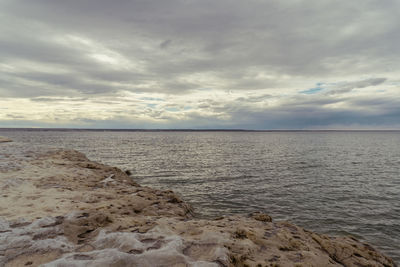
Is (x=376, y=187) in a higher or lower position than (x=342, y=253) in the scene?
lower

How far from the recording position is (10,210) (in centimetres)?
982

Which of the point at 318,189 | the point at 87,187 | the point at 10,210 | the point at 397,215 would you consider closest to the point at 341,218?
the point at 397,215

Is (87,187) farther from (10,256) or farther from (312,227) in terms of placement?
(312,227)

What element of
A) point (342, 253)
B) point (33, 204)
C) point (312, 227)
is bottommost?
point (312, 227)

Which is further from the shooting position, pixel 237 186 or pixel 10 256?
pixel 237 186

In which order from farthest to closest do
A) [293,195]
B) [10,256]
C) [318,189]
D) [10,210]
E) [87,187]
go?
[318,189], [293,195], [87,187], [10,210], [10,256]

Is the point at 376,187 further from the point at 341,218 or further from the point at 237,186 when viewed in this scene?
the point at 237,186

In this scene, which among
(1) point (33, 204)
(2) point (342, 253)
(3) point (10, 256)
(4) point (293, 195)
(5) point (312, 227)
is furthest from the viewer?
(4) point (293, 195)

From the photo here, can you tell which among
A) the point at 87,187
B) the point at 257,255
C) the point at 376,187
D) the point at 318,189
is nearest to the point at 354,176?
the point at 376,187

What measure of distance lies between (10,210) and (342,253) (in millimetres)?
14252

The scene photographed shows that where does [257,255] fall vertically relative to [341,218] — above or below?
above

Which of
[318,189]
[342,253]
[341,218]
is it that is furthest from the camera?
[318,189]

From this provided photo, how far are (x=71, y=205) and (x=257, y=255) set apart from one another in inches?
378

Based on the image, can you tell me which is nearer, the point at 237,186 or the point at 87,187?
the point at 87,187
